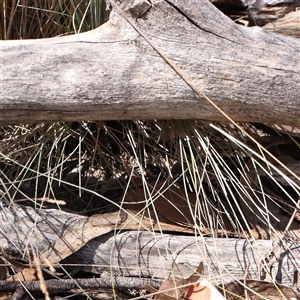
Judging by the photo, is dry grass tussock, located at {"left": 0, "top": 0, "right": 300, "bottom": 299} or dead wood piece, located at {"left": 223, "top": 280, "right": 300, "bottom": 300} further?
dry grass tussock, located at {"left": 0, "top": 0, "right": 300, "bottom": 299}

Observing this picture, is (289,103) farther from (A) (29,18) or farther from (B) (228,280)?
(A) (29,18)

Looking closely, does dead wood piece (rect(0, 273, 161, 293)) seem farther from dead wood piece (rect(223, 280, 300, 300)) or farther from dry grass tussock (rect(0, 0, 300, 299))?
dead wood piece (rect(223, 280, 300, 300))

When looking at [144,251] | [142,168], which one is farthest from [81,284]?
[142,168]

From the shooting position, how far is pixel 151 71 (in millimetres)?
1601

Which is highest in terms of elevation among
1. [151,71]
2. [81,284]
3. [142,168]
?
[151,71]

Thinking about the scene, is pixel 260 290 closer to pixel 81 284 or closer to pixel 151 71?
pixel 81 284

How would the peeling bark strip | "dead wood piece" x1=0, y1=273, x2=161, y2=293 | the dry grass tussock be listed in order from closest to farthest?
the peeling bark strip
"dead wood piece" x1=0, y1=273, x2=161, y2=293
the dry grass tussock

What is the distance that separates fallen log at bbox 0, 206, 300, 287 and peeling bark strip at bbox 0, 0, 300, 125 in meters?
0.42

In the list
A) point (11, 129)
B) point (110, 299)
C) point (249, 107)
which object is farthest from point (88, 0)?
point (110, 299)

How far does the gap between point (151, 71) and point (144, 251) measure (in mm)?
617

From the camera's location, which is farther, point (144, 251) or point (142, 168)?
point (142, 168)

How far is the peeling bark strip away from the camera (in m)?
1.55

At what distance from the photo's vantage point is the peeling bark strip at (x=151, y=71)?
5.09 feet

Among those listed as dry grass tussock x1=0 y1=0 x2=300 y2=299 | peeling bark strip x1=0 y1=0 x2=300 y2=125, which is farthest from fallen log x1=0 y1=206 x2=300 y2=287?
peeling bark strip x1=0 y1=0 x2=300 y2=125
